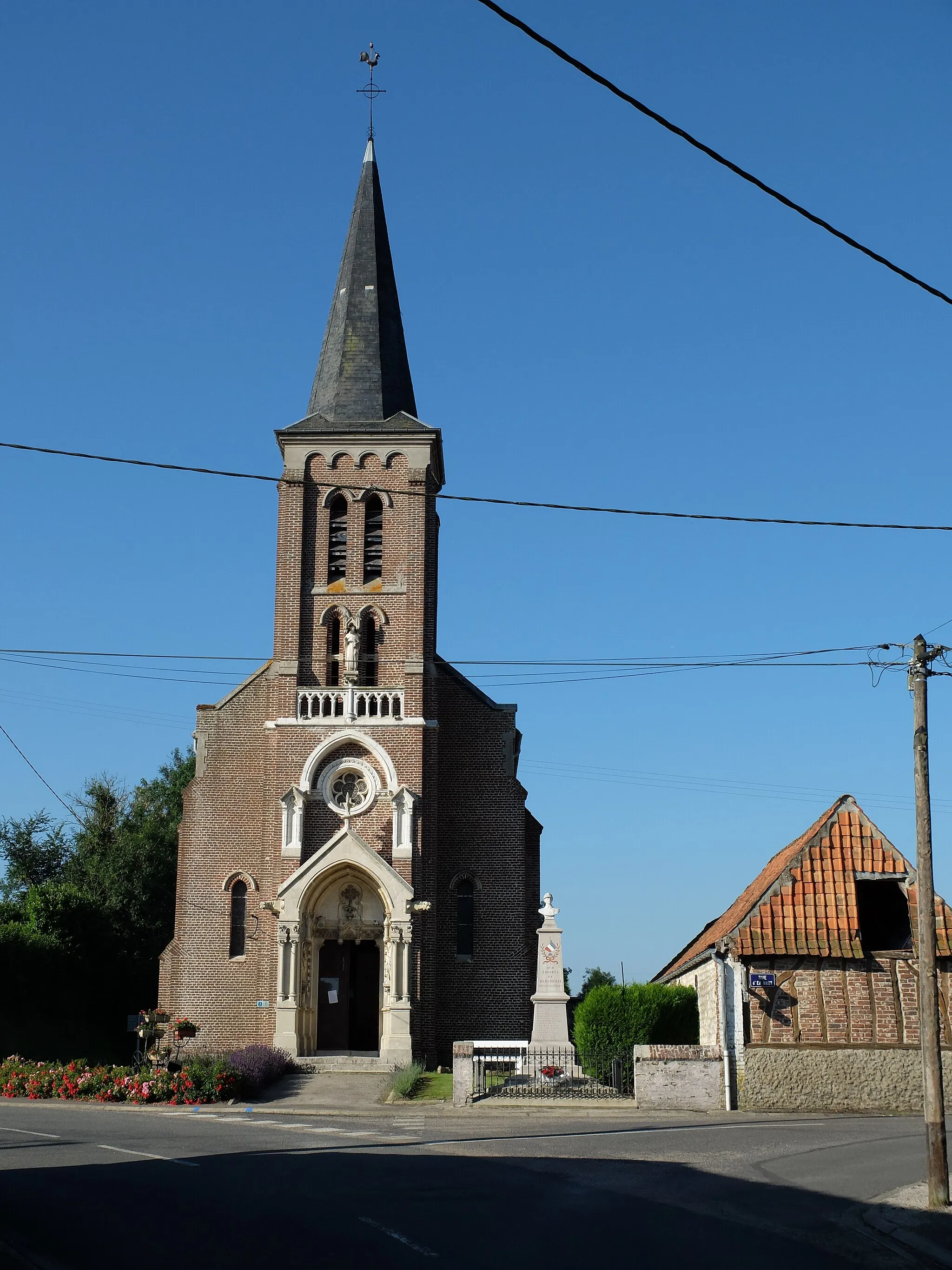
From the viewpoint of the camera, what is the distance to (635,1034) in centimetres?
2648

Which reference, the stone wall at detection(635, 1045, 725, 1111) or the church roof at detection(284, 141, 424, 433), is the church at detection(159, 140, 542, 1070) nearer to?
the church roof at detection(284, 141, 424, 433)

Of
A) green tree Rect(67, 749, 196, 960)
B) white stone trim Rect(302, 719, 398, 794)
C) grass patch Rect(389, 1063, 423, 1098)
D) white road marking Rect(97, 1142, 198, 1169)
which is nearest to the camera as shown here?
white road marking Rect(97, 1142, 198, 1169)

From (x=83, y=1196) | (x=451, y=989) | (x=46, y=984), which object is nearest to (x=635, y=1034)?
(x=451, y=989)

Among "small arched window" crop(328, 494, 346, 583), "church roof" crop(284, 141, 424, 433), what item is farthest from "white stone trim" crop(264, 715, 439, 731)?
"church roof" crop(284, 141, 424, 433)

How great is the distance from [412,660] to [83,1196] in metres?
22.3

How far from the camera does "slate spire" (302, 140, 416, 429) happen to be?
37219 mm

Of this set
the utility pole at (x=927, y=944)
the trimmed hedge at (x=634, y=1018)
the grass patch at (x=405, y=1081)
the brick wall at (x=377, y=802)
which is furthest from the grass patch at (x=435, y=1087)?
the utility pole at (x=927, y=944)

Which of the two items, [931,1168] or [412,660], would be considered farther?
[412,660]

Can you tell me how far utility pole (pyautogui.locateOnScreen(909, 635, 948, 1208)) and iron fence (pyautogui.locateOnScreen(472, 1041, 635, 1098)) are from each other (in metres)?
10.7

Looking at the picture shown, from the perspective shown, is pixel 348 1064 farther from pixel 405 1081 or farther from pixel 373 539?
pixel 373 539

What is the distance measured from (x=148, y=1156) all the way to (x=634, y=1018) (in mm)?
12414

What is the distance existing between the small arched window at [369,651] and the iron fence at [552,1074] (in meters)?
10.4

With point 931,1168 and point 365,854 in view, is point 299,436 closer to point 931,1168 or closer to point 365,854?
point 365,854

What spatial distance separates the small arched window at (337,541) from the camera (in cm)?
3603
